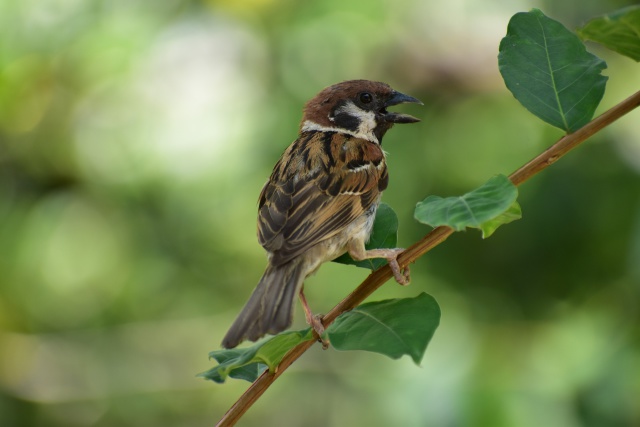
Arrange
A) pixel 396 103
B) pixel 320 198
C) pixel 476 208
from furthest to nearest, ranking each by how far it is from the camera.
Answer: pixel 396 103, pixel 320 198, pixel 476 208

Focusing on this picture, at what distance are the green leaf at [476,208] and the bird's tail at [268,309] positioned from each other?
664 millimetres

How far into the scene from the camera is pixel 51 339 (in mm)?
3684

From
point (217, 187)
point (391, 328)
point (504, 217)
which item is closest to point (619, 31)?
point (504, 217)

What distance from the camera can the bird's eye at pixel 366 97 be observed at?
3045mm

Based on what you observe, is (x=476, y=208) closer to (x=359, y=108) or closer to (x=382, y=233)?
(x=382, y=233)

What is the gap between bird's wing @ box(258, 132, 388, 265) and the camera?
2.40 m

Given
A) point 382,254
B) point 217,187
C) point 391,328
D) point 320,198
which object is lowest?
point 391,328

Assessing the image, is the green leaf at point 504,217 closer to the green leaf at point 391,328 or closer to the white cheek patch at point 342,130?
the green leaf at point 391,328

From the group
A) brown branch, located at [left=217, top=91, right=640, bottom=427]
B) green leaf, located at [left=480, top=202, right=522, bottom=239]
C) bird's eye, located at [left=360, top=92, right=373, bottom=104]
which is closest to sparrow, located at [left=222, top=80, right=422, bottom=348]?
bird's eye, located at [left=360, top=92, right=373, bottom=104]

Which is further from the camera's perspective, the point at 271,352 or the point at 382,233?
the point at 382,233

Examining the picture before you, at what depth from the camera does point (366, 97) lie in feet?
10.0

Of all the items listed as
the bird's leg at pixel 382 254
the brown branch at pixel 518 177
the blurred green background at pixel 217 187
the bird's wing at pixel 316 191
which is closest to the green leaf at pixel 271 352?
the brown branch at pixel 518 177

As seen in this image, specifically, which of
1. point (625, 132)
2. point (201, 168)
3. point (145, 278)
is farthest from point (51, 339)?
point (625, 132)

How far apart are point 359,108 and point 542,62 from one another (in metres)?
1.54
